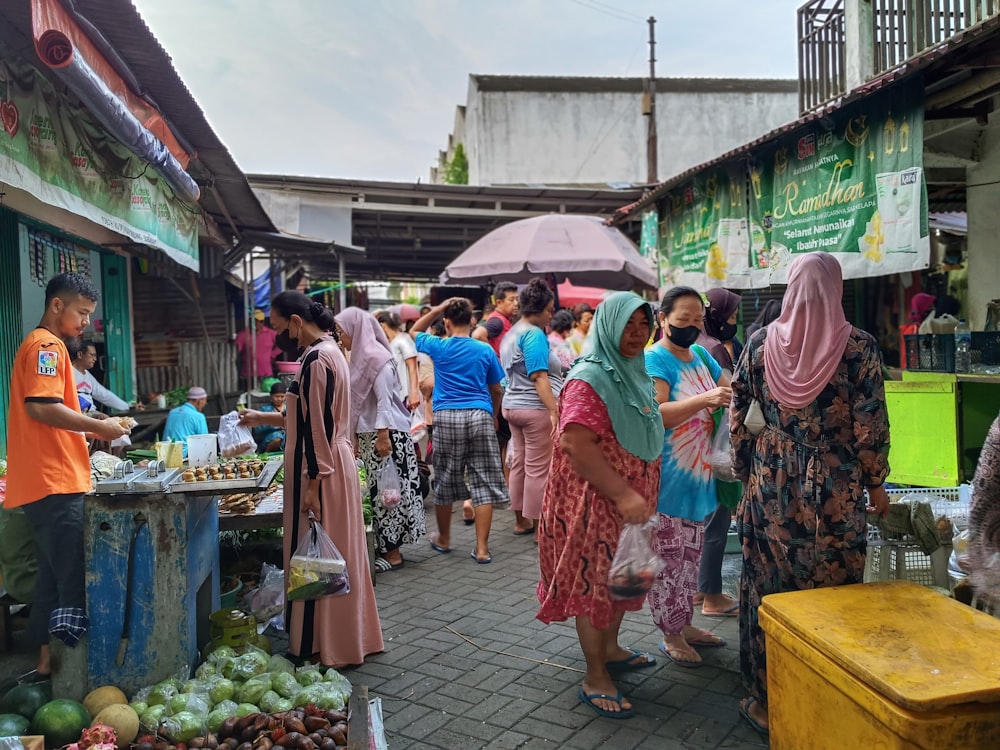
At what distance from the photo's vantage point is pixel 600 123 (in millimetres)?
24484

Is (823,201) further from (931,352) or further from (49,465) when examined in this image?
(49,465)

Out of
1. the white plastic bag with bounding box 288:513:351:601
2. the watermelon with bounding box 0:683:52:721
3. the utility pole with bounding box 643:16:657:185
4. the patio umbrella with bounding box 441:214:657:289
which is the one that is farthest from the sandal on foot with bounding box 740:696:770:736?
the utility pole with bounding box 643:16:657:185

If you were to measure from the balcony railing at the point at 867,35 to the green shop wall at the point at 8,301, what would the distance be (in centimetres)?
791

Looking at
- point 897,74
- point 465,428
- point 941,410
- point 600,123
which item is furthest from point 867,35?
point 600,123

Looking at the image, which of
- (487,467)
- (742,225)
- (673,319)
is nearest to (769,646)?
(673,319)

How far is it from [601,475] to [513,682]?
4.23 feet

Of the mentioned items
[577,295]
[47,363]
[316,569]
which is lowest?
[316,569]

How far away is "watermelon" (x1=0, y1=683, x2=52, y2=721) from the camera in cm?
311

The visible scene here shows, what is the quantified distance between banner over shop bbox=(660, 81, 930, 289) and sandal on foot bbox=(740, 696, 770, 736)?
3628 millimetres

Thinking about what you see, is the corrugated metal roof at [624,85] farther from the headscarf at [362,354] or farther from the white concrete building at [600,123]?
the headscarf at [362,354]

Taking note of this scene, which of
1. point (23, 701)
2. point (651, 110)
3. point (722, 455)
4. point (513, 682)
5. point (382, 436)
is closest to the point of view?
point (23, 701)

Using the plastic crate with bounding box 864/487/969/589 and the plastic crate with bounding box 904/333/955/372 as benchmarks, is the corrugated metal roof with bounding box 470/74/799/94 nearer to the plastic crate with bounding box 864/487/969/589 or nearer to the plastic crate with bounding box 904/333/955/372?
the plastic crate with bounding box 904/333/955/372

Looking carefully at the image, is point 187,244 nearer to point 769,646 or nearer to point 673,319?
point 673,319

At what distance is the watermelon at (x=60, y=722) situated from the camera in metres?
2.95
